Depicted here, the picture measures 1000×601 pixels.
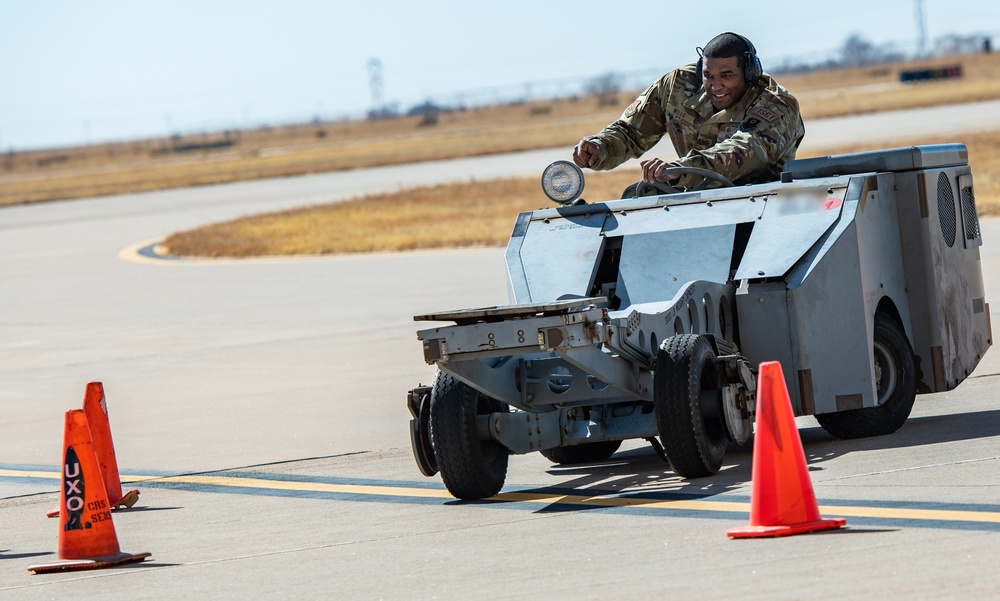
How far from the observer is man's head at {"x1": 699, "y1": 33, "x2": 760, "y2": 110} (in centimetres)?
923

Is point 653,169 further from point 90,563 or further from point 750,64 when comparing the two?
point 90,563

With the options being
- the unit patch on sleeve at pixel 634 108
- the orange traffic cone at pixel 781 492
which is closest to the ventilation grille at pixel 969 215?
the unit patch on sleeve at pixel 634 108

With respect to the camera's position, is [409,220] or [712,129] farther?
[409,220]

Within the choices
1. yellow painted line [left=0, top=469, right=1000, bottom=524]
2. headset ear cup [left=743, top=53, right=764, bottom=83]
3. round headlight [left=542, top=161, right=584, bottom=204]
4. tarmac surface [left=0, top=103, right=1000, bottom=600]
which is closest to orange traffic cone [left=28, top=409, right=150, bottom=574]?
tarmac surface [left=0, top=103, right=1000, bottom=600]

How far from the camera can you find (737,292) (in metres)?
8.40

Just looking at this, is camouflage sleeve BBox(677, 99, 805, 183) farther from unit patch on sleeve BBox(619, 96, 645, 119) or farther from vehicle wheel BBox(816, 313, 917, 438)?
vehicle wheel BBox(816, 313, 917, 438)

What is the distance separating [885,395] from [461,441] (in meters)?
2.50

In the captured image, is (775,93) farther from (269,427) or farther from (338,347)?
(338,347)

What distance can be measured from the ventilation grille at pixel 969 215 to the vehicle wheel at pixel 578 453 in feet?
8.01

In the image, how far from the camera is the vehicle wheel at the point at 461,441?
764cm

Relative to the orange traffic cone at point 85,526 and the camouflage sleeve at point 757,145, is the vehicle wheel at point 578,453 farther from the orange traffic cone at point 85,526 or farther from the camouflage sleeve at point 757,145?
the orange traffic cone at point 85,526

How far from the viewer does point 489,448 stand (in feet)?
26.0

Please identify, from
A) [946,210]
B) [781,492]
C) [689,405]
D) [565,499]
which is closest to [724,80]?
[946,210]

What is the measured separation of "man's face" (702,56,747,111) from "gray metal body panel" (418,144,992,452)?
0.65m
